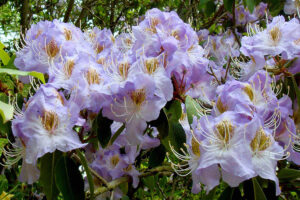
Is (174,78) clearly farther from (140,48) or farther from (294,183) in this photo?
(294,183)

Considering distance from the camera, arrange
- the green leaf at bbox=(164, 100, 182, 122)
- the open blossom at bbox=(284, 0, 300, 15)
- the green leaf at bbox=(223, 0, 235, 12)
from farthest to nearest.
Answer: the open blossom at bbox=(284, 0, 300, 15) < the green leaf at bbox=(223, 0, 235, 12) < the green leaf at bbox=(164, 100, 182, 122)

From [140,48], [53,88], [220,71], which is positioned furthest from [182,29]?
[220,71]

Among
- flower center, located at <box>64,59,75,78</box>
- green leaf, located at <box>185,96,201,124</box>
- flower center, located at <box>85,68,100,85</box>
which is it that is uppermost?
flower center, located at <box>64,59,75,78</box>

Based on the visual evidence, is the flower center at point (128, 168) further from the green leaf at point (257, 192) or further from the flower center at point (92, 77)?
the green leaf at point (257, 192)

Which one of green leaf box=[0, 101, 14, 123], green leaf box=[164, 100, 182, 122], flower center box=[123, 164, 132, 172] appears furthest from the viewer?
Result: flower center box=[123, 164, 132, 172]

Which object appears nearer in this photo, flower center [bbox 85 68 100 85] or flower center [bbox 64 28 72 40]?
flower center [bbox 85 68 100 85]

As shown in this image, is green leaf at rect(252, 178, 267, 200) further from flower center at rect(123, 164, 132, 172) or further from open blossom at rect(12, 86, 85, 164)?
flower center at rect(123, 164, 132, 172)

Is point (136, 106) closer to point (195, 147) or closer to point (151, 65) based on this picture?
point (151, 65)

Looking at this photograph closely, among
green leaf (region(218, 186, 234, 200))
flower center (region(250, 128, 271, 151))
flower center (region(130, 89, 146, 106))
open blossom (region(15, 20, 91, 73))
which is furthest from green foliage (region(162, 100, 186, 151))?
open blossom (region(15, 20, 91, 73))

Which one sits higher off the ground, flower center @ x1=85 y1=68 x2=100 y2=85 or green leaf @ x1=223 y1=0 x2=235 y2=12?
green leaf @ x1=223 y1=0 x2=235 y2=12
